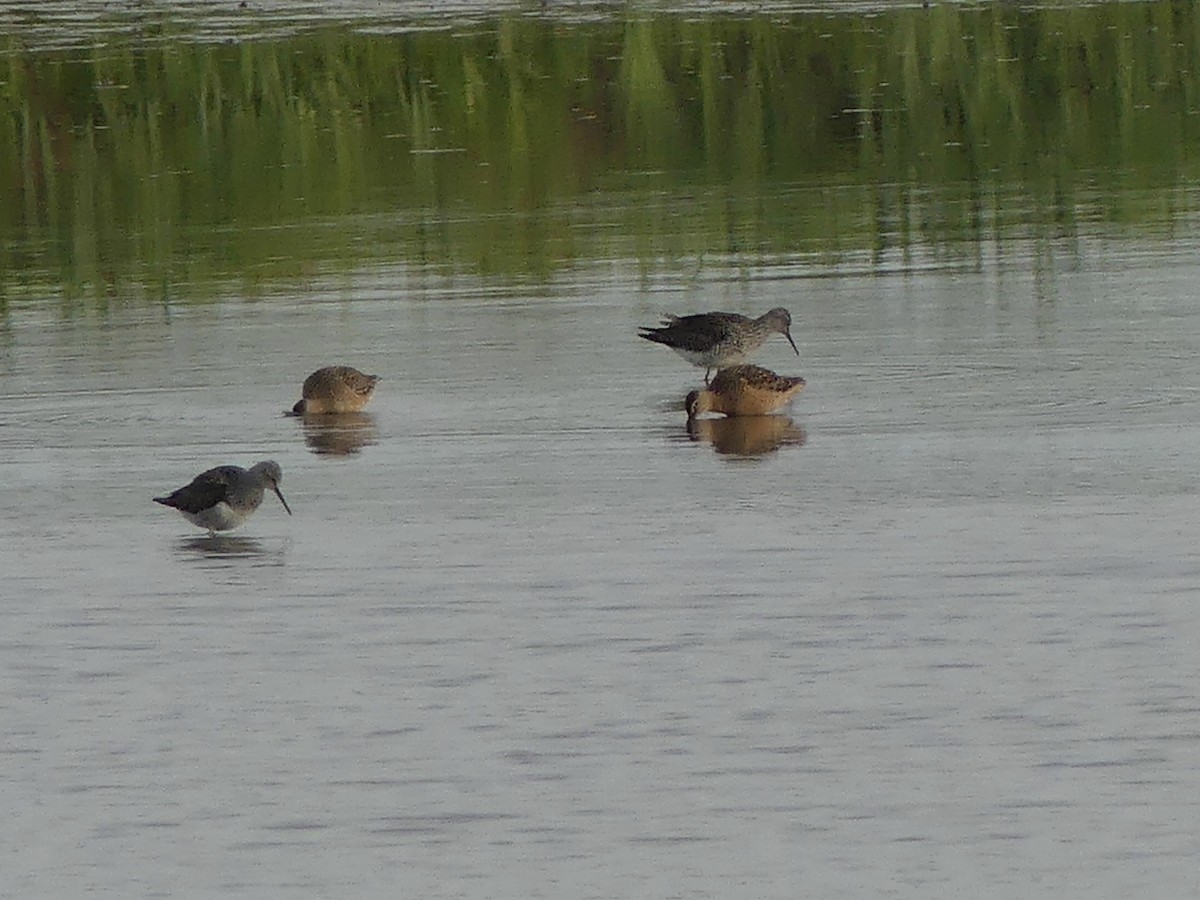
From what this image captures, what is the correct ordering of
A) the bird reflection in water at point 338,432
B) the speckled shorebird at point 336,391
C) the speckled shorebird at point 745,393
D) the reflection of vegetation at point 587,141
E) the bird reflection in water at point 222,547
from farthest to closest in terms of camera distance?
the reflection of vegetation at point 587,141 < the speckled shorebird at point 336,391 < the speckled shorebird at point 745,393 < the bird reflection in water at point 338,432 < the bird reflection in water at point 222,547

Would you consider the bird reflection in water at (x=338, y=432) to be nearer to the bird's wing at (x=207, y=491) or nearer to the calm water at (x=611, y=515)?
the calm water at (x=611, y=515)

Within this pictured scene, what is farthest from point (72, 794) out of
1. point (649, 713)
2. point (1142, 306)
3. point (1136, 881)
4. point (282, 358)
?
point (1142, 306)

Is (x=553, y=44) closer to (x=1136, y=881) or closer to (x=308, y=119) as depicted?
(x=308, y=119)

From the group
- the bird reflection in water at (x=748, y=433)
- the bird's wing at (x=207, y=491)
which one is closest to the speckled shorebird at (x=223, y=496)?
the bird's wing at (x=207, y=491)

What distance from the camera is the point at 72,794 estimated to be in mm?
8773

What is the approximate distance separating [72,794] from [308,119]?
18561mm

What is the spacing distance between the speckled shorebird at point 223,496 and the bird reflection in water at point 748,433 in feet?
7.52

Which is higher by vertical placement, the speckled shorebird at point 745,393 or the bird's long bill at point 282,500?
the speckled shorebird at point 745,393

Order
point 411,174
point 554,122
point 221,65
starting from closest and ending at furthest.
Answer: point 411,174 < point 554,122 < point 221,65

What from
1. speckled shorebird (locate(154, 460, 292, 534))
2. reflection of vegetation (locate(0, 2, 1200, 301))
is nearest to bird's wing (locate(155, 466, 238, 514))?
speckled shorebird (locate(154, 460, 292, 534))

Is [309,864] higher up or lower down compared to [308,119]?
lower down

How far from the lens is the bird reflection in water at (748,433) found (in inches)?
537

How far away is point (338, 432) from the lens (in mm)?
14305

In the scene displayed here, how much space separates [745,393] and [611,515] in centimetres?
233
